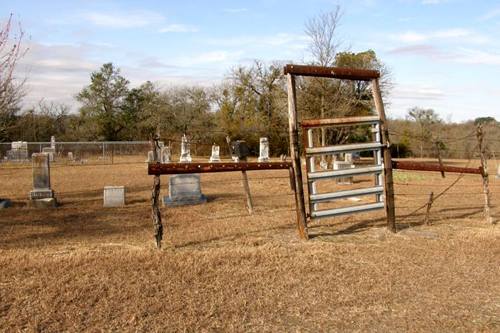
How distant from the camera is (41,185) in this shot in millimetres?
11164

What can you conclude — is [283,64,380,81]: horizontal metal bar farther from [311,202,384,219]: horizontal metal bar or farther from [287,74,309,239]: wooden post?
[311,202,384,219]: horizontal metal bar

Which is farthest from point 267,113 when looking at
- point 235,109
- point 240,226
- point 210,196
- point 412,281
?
point 412,281

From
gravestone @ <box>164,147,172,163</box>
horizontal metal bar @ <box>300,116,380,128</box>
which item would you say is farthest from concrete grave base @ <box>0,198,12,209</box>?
gravestone @ <box>164,147,172,163</box>

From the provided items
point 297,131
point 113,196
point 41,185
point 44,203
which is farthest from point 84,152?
point 297,131

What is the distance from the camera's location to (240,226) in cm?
777

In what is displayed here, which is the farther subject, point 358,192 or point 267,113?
point 267,113

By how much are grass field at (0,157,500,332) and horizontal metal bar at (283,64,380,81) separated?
2.44m

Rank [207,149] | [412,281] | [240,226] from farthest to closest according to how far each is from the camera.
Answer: [207,149] → [240,226] → [412,281]

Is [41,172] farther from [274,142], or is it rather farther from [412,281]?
[274,142]

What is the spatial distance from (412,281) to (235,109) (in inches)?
1412

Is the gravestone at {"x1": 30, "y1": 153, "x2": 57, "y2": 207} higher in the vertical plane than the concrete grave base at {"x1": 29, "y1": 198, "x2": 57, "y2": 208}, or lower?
higher

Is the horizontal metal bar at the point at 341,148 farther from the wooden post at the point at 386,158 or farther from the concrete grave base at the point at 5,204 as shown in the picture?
the concrete grave base at the point at 5,204

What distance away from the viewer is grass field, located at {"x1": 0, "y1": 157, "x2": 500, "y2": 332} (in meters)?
3.76

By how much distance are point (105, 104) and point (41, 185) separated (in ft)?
116
